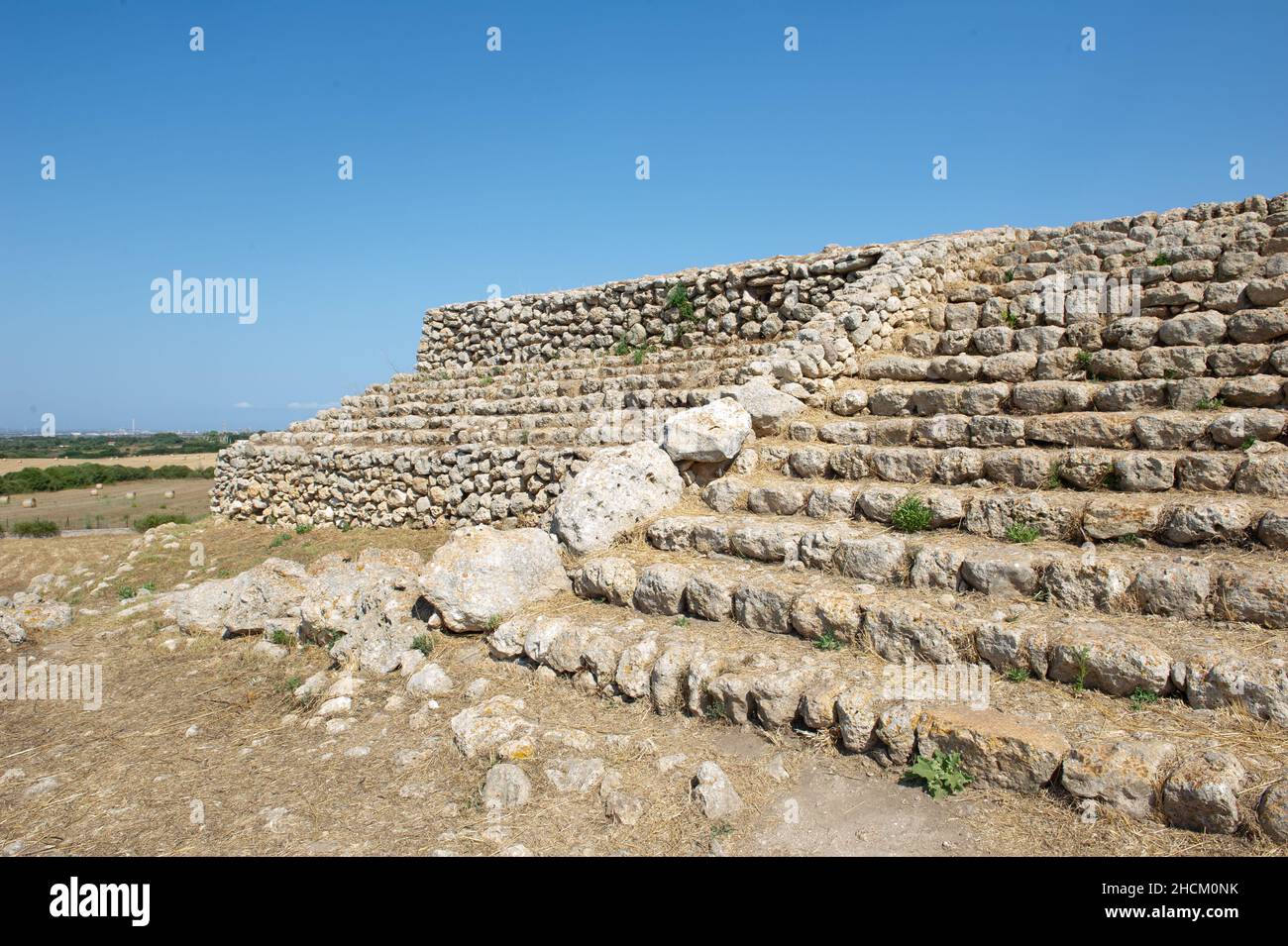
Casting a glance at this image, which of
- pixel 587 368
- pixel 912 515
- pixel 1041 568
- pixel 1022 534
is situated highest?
pixel 587 368

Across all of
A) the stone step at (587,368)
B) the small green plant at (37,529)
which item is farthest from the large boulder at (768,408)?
the small green plant at (37,529)

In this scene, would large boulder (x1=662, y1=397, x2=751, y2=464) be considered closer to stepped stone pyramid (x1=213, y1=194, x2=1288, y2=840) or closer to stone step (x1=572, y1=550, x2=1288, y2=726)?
stepped stone pyramid (x1=213, y1=194, x2=1288, y2=840)

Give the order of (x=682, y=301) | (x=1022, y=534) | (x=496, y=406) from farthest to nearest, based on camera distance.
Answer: (x=682, y=301)
(x=496, y=406)
(x=1022, y=534)

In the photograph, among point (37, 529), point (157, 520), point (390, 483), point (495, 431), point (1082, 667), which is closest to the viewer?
point (1082, 667)

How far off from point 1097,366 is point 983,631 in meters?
3.64

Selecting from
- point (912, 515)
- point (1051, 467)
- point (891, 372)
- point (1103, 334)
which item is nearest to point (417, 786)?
A: point (912, 515)

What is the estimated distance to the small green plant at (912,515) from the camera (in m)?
5.03

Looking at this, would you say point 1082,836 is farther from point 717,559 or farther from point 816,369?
point 816,369

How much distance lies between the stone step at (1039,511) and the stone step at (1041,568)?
0.12 m

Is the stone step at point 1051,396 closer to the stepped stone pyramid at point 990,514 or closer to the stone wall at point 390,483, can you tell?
the stepped stone pyramid at point 990,514

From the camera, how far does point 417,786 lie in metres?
3.85

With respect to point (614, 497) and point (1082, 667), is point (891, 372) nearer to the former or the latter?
point (614, 497)

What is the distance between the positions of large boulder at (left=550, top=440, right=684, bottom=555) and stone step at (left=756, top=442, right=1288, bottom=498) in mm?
982
